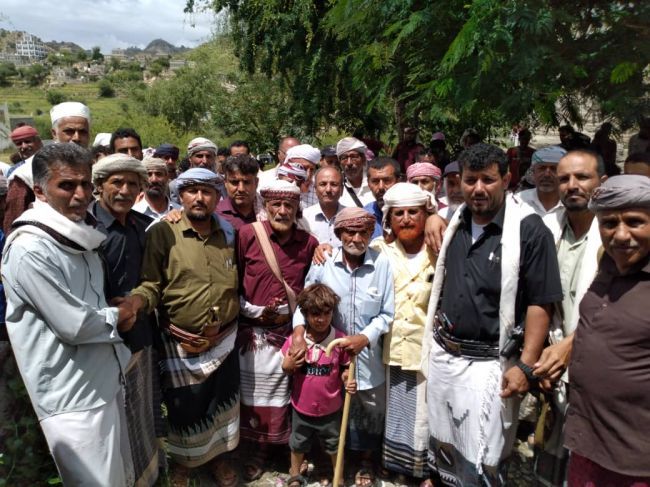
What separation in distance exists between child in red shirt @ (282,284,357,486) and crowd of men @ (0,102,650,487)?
2cm

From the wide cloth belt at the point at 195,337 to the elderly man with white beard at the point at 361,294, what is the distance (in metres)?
0.52

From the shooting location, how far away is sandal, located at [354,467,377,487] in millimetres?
3529

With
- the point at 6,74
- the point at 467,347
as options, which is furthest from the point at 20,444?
the point at 6,74

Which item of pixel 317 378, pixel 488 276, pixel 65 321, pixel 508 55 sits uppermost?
pixel 508 55

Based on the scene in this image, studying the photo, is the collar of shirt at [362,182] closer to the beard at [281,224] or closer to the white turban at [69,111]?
the beard at [281,224]

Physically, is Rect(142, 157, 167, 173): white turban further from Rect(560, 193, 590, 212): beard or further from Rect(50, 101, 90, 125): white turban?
Rect(560, 193, 590, 212): beard

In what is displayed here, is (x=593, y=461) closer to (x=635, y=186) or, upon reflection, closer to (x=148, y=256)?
(x=635, y=186)

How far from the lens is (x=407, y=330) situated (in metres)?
3.34

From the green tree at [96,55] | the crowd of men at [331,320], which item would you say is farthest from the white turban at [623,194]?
the green tree at [96,55]

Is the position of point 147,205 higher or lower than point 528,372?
higher

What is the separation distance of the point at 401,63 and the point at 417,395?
10.9 feet

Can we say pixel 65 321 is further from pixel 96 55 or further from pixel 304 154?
pixel 96 55

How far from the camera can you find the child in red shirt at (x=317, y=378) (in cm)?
321

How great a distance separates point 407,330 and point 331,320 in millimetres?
514
